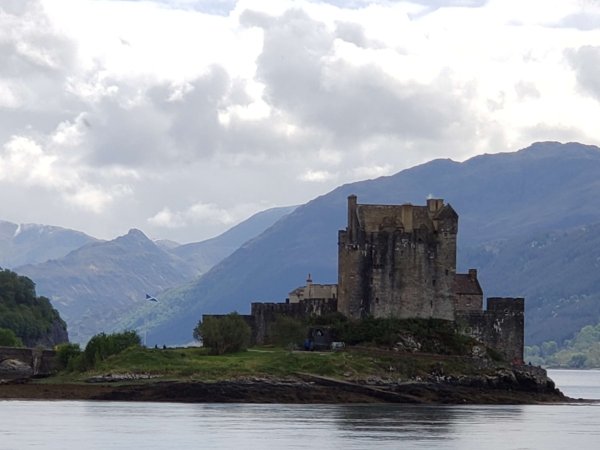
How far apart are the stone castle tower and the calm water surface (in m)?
12.3

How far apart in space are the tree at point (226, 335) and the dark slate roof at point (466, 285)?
16323 millimetres

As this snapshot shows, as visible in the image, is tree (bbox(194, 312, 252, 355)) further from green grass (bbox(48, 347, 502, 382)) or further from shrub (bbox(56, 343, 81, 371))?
shrub (bbox(56, 343, 81, 371))

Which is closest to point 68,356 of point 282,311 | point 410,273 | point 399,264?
point 282,311

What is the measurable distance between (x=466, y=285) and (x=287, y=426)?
43981mm

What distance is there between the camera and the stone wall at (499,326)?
445 feet

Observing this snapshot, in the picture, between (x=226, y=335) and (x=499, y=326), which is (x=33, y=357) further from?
(x=499, y=326)

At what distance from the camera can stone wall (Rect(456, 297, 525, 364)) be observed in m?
136

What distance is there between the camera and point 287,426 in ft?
320

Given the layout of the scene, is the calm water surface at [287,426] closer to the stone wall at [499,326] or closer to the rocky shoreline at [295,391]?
the rocky shoreline at [295,391]

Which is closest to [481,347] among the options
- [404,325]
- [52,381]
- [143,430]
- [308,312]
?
[404,325]

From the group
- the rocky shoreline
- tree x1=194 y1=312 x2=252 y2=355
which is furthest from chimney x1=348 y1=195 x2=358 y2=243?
the rocky shoreline

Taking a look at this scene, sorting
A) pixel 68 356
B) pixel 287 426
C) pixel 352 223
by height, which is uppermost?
pixel 352 223

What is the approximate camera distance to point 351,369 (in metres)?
125

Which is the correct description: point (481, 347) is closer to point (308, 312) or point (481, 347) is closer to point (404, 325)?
point (404, 325)
